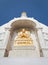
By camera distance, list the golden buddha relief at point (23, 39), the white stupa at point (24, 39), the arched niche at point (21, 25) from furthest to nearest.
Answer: the arched niche at point (21, 25) → the golden buddha relief at point (23, 39) → the white stupa at point (24, 39)

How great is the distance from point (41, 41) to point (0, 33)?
374 centimetres

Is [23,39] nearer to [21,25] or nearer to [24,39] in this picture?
[24,39]

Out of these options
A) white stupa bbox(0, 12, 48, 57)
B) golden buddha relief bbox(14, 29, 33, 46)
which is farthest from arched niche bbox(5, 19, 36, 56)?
golden buddha relief bbox(14, 29, 33, 46)

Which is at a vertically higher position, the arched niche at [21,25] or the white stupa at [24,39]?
the arched niche at [21,25]

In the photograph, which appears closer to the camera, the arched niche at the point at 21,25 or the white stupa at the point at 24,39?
the white stupa at the point at 24,39

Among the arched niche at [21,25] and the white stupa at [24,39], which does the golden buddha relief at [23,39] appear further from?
the arched niche at [21,25]

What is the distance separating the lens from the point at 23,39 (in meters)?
12.7

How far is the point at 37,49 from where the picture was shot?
38.5 ft

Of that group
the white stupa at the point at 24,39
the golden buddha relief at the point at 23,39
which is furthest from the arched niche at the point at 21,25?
the golden buddha relief at the point at 23,39

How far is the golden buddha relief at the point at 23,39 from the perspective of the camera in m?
12.4

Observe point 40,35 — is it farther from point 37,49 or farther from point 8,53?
point 8,53

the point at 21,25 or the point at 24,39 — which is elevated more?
the point at 21,25

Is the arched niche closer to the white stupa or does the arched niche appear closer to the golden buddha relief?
the white stupa

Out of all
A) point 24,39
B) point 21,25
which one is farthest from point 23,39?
point 21,25
